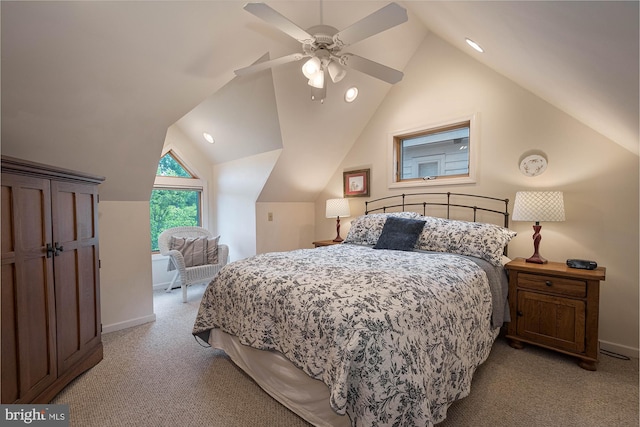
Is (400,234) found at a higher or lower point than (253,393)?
higher

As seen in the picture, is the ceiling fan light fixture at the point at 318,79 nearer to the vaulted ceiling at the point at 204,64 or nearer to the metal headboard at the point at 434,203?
the vaulted ceiling at the point at 204,64

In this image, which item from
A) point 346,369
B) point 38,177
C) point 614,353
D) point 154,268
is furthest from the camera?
point 154,268

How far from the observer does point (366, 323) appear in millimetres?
1251

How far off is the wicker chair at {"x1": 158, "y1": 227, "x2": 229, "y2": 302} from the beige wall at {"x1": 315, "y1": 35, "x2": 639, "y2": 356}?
3.10 m

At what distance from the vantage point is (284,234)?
177 inches

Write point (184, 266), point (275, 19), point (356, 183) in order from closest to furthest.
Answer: point (275, 19), point (184, 266), point (356, 183)

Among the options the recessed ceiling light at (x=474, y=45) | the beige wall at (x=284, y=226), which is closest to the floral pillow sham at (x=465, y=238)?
the recessed ceiling light at (x=474, y=45)

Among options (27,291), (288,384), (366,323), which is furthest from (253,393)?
(27,291)

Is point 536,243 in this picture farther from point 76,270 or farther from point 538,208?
point 76,270

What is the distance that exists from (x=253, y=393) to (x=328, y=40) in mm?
2400

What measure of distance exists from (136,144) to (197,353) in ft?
6.46

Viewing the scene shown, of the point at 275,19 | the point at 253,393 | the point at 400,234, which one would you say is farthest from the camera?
the point at 400,234

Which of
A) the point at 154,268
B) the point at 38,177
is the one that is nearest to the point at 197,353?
the point at 38,177

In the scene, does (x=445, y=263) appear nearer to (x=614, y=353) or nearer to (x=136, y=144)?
(x=614, y=353)
